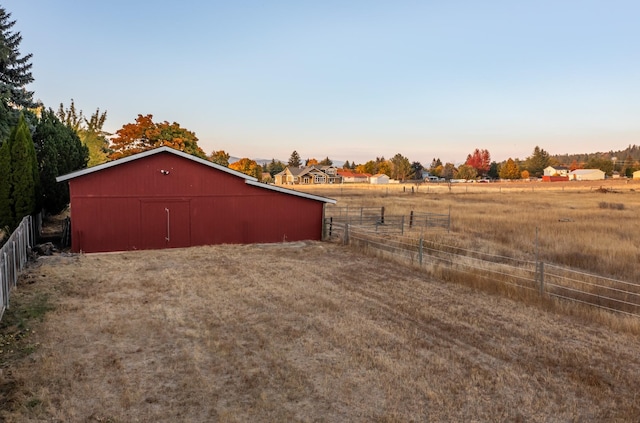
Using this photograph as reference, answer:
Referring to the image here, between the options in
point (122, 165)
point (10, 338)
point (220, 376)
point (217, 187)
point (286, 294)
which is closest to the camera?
point (220, 376)

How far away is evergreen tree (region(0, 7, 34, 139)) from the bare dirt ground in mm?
19081

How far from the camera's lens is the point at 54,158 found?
998 inches

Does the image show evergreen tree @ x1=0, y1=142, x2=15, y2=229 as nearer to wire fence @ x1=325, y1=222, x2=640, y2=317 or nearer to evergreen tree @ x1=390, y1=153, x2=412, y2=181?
wire fence @ x1=325, y1=222, x2=640, y2=317

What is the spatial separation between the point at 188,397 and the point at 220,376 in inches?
29.9

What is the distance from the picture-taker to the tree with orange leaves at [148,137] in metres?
51.3

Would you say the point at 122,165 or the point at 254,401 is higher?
the point at 122,165

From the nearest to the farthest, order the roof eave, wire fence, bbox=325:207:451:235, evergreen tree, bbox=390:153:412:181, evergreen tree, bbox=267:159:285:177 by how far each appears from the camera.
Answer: the roof eave → wire fence, bbox=325:207:451:235 → evergreen tree, bbox=390:153:412:181 → evergreen tree, bbox=267:159:285:177

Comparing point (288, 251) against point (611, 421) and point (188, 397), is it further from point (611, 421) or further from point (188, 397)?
point (611, 421)

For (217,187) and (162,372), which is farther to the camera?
(217,187)

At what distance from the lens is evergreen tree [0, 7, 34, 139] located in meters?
26.1

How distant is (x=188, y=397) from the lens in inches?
252

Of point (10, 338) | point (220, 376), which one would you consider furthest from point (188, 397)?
point (10, 338)

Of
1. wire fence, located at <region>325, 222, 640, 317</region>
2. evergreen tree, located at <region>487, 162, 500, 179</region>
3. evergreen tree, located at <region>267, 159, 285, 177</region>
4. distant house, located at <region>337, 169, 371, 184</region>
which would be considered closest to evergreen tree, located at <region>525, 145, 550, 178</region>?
evergreen tree, located at <region>487, 162, 500, 179</region>

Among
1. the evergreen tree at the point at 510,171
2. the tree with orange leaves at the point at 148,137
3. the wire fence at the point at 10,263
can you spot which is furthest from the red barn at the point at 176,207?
the evergreen tree at the point at 510,171
